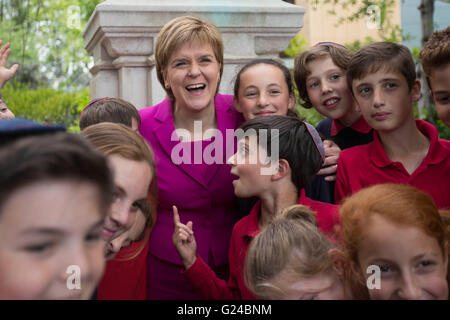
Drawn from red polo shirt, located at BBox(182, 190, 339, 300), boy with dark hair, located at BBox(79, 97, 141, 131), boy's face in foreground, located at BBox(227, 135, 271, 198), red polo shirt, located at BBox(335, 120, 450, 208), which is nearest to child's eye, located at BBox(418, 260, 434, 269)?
red polo shirt, located at BBox(182, 190, 339, 300)

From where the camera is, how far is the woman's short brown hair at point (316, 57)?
10.2 feet

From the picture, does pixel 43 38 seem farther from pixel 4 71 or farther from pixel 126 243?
pixel 126 243

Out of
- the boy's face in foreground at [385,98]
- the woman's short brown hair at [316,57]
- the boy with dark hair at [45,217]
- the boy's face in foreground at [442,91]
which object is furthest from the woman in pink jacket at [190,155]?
the boy with dark hair at [45,217]

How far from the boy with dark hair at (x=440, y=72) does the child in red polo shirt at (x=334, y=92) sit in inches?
20.8

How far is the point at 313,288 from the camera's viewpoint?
1.92m

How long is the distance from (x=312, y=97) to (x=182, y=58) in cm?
81

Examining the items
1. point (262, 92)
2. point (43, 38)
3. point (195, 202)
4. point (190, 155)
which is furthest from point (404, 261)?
point (43, 38)

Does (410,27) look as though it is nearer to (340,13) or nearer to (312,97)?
(340,13)

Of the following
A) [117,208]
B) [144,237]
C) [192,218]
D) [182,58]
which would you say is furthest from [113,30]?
[117,208]

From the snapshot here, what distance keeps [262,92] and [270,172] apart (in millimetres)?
606

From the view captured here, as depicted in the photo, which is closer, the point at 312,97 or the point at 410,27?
the point at 312,97

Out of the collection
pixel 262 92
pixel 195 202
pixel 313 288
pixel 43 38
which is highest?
pixel 43 38

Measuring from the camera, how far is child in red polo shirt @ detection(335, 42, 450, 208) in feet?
8.50

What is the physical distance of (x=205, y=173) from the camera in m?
2.78
